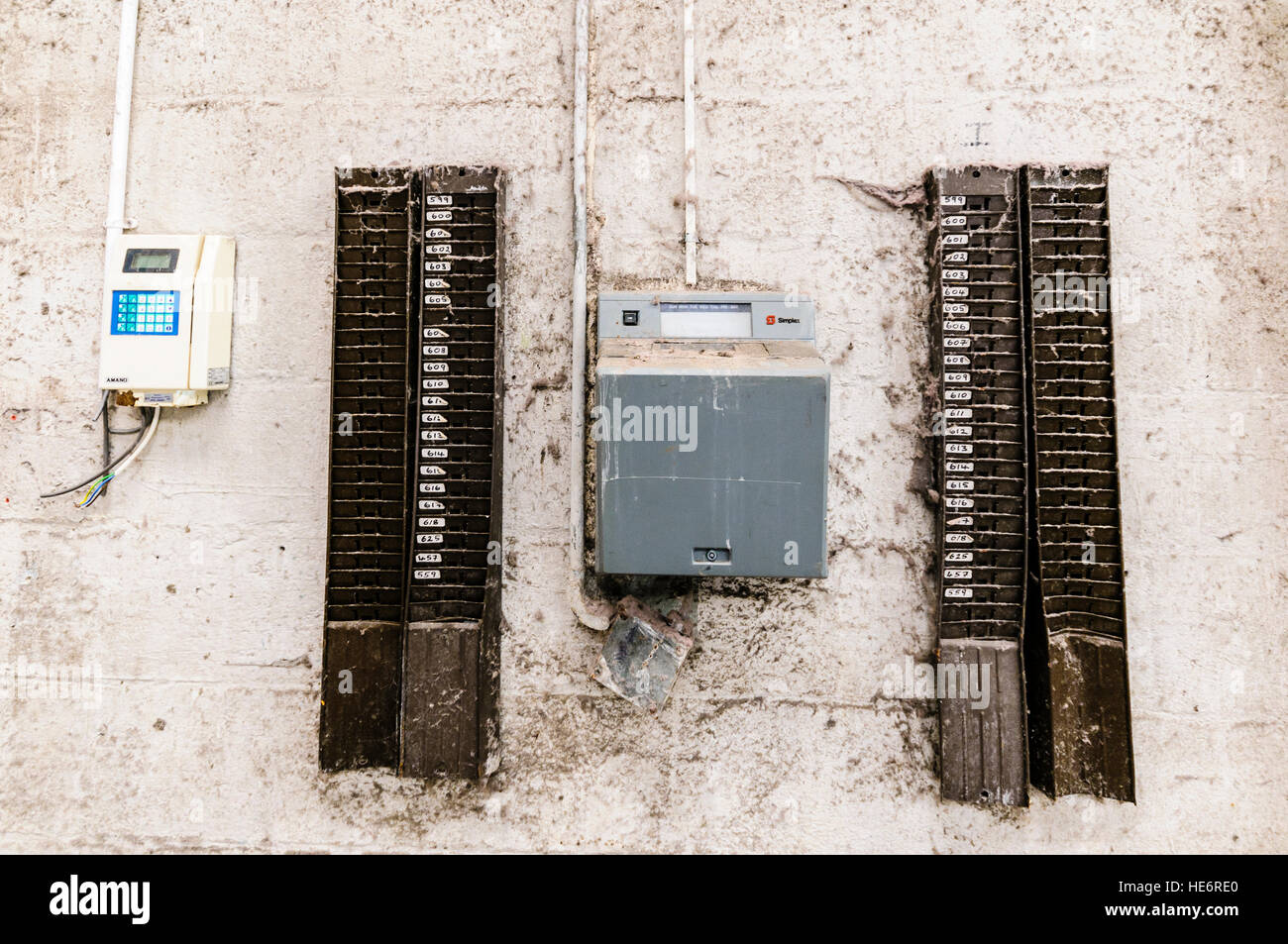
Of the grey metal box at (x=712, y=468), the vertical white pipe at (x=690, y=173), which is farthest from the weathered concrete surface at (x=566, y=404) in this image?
the grey metal box at (x=712, y=468)

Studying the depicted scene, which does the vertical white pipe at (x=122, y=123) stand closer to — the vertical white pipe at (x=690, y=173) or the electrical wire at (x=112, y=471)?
the electrical wire at (x=112, y=471)

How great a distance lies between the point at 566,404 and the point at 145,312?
3.76ft

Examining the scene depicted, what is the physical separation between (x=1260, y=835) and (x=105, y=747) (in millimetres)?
3167

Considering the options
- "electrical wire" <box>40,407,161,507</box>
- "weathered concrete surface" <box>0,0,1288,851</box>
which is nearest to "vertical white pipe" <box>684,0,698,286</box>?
"weathered concrete surface" <box>0,0,1288,851</box>

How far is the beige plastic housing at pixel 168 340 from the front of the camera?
1.73 metres

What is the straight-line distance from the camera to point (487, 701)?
5.67 feet

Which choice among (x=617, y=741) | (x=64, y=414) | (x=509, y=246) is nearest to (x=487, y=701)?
(x=617, y=741)

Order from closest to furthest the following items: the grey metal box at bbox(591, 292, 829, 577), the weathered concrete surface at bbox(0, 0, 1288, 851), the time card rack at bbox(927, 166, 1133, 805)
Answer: the grey metal box at bbox(591, 292, 829, 577) < the time card rack at bbox(927, 166, 1133, 805) < the weathered concrete surface at bbox(0, 0, 1288, 851)

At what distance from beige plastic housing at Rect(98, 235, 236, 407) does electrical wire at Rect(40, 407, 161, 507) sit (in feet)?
0.39

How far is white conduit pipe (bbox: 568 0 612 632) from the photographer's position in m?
1.76

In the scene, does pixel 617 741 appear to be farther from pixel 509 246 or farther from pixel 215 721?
pixel 509 246

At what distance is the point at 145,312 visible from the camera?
1.74 meters

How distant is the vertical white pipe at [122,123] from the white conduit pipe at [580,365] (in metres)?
1.28

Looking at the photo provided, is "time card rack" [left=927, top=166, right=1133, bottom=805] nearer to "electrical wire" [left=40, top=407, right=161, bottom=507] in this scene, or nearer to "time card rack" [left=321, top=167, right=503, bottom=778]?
"time card rack" [left=321, top=167, right=503, bottom=778]
